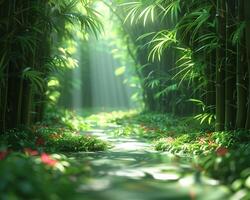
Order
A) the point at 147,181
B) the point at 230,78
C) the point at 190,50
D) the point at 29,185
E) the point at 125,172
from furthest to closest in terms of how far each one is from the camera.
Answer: the point at 190,50 < the point at 230,78 < the point at 125,172 < the point at 147,181 < the point at 29,185

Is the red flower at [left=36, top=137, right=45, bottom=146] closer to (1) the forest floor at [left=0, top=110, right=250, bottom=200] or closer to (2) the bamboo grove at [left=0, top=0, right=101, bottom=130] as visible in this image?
(1) the forest floor at [left=0, top=110, right=250, bottom=200]

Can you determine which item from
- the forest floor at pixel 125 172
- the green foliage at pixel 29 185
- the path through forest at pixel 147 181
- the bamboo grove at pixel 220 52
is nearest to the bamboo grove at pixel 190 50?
the bamboo grove at pixel 220 52

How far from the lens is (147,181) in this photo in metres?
2.79

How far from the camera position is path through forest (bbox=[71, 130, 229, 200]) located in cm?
236

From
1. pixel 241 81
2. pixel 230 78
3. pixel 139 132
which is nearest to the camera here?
pixel 241 81

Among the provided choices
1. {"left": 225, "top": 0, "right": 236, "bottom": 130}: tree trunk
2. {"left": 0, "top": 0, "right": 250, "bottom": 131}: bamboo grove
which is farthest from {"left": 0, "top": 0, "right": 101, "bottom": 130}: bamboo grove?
{"left": 225, "top": 0, "right": 236, "bottom": 130}: tree trunk

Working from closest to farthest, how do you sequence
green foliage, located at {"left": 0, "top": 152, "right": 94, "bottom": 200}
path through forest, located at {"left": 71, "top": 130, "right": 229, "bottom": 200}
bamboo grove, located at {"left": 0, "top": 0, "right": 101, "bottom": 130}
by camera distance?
green foliage, located at {"left": 0, "top": 152, "right": 94, "bottom": 200} → path through forest, located at {"left": 71, "top": 130, "right": 229, "bottom": 200} → bamboo grove, located at {"left": 0, "top": 0, "right": 101, "bottom": 130}

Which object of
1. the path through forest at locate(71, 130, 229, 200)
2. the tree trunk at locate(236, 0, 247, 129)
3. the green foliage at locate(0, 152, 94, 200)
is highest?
the tree trunk at locate(236, 0, 247, 129)

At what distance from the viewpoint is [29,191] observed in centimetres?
194

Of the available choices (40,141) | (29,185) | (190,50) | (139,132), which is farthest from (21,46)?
(29,185)

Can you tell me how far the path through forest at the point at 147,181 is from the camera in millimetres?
2361

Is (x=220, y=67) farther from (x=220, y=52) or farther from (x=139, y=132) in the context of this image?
(x=139, y=132)

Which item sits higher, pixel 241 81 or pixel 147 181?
pixel 241 81

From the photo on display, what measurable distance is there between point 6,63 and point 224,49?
7.67 feet
